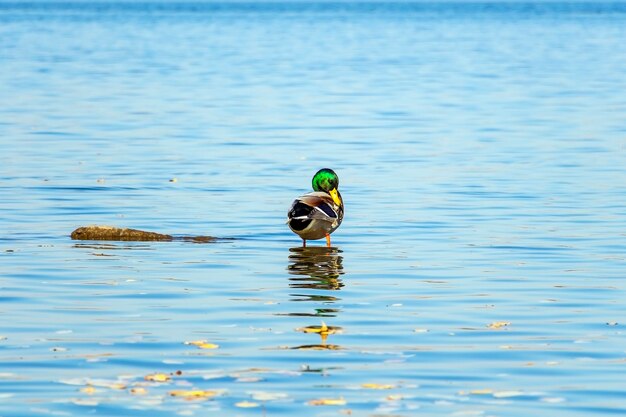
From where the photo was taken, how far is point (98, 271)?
14.7 m

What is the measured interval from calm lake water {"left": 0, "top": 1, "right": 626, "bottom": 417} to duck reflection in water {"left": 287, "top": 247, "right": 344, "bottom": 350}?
2.1 inches

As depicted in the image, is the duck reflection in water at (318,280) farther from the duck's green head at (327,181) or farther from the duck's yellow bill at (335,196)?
the duck's green head at (327,181)

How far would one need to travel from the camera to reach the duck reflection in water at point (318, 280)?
11.8 m

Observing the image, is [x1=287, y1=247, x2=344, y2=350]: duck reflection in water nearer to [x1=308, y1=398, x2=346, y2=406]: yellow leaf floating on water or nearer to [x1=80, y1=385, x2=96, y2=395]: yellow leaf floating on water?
[x1=308, y1=398, x2=346, y2=406]: yellow leaf floating on water

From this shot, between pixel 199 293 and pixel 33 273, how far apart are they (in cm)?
200

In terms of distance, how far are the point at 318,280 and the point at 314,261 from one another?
4.31 ft

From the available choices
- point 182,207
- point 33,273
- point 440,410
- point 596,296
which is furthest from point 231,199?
point 440,410

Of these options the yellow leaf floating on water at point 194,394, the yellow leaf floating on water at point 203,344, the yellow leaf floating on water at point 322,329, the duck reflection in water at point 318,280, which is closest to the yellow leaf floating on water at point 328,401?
the yellow leaf floating on water at point 194,394

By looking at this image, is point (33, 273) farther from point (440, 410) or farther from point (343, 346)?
point (440, 410)

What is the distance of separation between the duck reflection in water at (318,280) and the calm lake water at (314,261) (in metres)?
0.05

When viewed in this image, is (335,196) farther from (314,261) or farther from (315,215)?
(314,261)

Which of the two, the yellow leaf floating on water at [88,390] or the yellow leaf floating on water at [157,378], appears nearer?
the yellow leaf floating on water at [88,390]

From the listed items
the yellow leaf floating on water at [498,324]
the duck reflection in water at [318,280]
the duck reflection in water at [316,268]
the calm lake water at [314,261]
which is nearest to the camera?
the calm lake water at [314,261]

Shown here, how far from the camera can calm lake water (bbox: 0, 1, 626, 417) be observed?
9.90 metres
